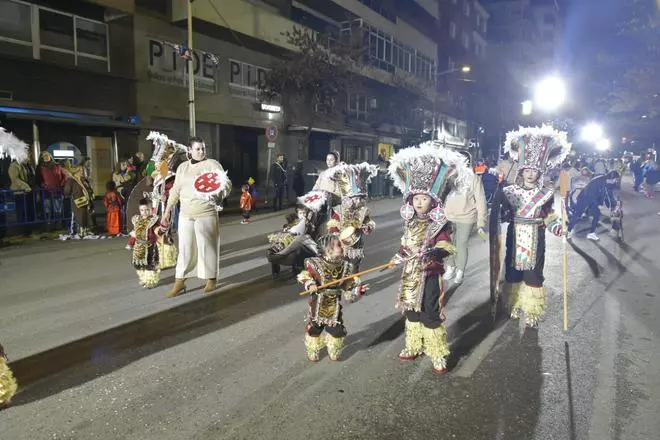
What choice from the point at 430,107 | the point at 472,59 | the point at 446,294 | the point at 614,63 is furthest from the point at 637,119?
the point at 446,294

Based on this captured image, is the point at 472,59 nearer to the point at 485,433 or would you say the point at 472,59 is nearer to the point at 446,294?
the point at 446,294

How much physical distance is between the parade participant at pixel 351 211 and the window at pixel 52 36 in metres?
13.1

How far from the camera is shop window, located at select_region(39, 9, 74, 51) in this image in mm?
15594

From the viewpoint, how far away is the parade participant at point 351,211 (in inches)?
261

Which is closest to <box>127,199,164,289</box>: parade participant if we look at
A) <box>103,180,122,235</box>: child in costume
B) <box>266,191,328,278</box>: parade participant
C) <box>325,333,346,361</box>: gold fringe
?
<box>266,191,328,278</box>: parade participant

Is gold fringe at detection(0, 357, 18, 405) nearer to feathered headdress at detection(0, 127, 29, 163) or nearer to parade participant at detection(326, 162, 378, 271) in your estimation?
feathered headdress at detection(0, 127, 29, 163)

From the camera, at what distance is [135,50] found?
17844 millimetres

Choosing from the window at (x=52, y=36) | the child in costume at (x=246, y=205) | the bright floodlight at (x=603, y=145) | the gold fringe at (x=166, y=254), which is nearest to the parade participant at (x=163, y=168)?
the gold fringe at (x=166, y=254)

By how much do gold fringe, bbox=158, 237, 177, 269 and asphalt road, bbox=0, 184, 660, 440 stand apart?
5.81 ft

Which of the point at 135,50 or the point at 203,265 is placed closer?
the point at 203,265

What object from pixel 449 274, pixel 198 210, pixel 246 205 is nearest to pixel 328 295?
pixel 198 210

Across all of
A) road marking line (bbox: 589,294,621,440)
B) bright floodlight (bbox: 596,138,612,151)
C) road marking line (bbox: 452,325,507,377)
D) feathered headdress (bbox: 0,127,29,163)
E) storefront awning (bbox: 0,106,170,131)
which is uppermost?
bright floodlight (bbox: 596,138,612,151)

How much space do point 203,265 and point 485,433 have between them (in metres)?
4.45

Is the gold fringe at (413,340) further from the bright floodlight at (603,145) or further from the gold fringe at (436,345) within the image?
the bright floodlight at (603,145)
